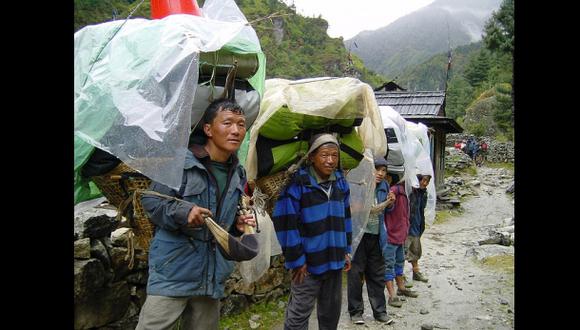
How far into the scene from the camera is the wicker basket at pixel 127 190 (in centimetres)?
224

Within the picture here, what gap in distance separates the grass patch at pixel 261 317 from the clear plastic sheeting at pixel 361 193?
1559 millimetres

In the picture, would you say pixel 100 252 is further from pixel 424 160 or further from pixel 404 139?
pixel 424 160

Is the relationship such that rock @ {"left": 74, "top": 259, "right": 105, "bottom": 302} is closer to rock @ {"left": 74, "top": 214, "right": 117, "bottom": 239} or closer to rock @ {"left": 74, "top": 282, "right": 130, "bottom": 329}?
rock @ {"left": 74, "top": 282, "right": 130, "bottom": 329}

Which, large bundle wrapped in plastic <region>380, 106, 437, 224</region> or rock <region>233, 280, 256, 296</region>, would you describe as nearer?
rock <region>233, 280, 256, 296</region>

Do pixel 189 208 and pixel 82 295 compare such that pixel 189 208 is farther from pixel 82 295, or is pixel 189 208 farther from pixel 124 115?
pixel 82 295

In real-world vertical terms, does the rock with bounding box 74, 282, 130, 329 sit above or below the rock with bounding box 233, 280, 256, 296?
above

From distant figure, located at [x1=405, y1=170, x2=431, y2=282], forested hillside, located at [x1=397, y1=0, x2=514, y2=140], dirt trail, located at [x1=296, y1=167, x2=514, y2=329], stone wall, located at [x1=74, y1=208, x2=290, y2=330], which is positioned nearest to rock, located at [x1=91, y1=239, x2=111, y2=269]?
stone wall, located at [x1=74, y1=208, x2=290, y2=330]

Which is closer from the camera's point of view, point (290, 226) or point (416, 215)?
point (290, 226)

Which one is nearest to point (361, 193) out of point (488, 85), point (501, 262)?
point (501, 262)

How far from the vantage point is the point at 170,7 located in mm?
2633

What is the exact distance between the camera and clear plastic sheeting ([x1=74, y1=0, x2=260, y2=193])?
77.6 inches

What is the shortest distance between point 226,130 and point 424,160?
4.45m

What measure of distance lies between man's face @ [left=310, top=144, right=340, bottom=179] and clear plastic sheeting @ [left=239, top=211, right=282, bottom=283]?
0.57 meters
